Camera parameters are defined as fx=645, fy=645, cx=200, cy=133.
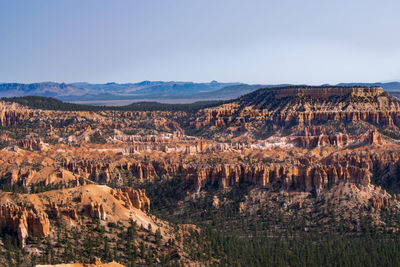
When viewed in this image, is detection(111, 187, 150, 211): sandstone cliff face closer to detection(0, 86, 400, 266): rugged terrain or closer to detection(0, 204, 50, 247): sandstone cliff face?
detection(0, 86, 400, 266): rugged terrain

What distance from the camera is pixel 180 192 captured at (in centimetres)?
12738

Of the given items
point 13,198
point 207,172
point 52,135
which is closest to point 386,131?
point 207,172

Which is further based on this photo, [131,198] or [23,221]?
[131,198]

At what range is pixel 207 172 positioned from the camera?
128 m

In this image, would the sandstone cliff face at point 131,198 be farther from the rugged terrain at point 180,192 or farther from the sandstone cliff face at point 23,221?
the sandstone cliff face at point 23,221

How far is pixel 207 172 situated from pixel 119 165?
24426mm

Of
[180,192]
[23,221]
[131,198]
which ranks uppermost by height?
[23,221]

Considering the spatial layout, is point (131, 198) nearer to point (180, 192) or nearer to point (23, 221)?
point (23, 221)

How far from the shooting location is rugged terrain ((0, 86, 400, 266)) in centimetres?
7294

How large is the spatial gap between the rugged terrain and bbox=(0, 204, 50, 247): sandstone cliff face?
0.12 m

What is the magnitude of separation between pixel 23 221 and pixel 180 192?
60.9 m

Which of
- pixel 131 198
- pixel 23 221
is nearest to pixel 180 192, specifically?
pixel 131 198

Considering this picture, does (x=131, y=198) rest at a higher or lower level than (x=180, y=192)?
higher

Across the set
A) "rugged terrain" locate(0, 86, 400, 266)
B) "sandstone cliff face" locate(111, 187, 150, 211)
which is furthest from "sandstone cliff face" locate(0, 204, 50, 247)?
"sandstone cliff face" locate(111, 187, 150, 211)
